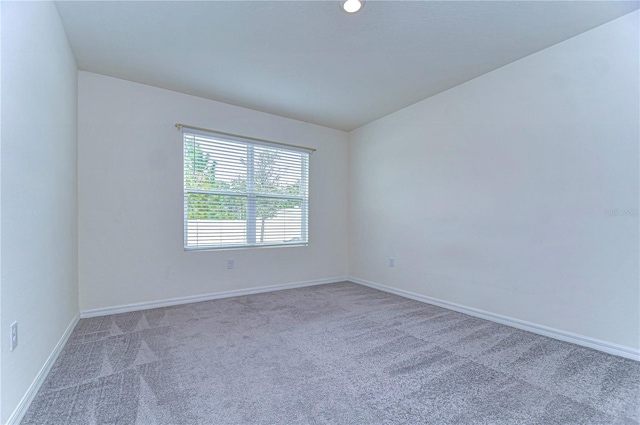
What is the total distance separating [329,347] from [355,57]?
2.45 meters

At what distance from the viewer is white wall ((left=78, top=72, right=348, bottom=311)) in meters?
2.85

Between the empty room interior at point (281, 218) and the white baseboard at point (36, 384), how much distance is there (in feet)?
0.05

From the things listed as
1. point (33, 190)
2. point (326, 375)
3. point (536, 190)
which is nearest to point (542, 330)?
point (536, 190)

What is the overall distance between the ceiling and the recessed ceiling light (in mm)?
50

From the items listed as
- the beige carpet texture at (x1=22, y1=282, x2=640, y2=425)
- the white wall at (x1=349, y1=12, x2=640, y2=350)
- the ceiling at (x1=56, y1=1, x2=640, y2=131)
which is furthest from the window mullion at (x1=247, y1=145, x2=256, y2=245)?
the white wall at (x1=349, y1=12, x2=640, y2=350)

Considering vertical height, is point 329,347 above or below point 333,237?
below

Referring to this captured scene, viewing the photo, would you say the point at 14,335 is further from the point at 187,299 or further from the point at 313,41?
the point at 313,41

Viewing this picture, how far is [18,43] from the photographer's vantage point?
4.73 ft

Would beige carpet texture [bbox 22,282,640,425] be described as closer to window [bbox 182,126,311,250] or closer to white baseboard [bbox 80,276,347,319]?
white baseboard [bbox 80,276,347,319]

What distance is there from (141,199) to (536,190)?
386 cm

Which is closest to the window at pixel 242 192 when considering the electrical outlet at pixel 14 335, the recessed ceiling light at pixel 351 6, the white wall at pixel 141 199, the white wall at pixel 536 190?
the white wall at pixel 141 199

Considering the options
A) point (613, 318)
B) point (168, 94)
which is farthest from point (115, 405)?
point (613, 318)

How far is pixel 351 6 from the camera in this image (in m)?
1.93

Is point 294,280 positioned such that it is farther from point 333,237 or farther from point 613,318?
point 613,318
